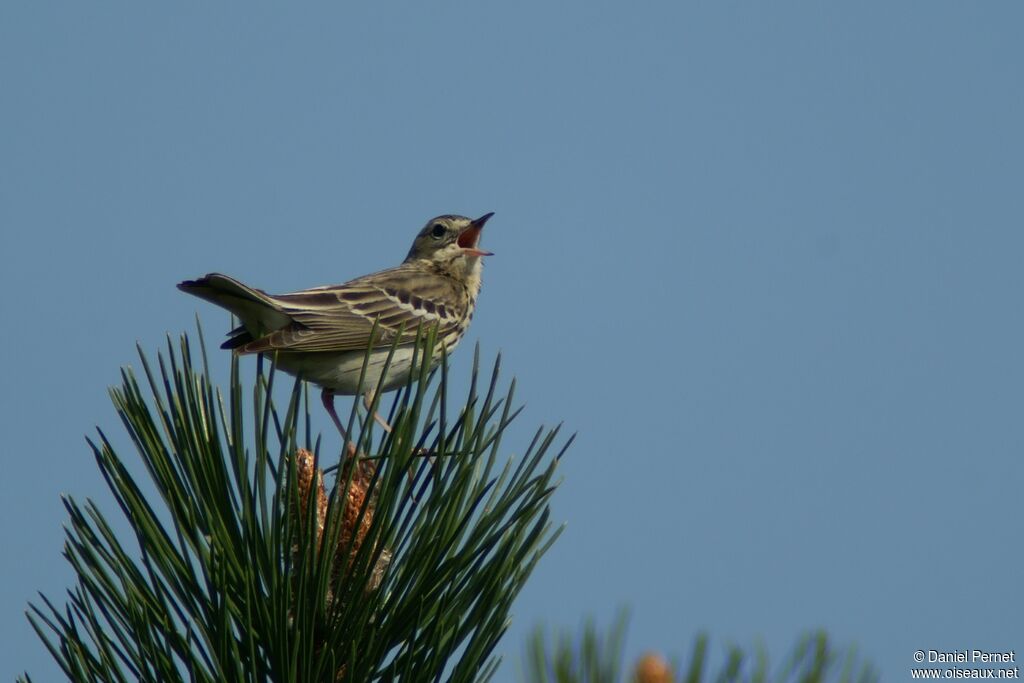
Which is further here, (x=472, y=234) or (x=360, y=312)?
(x=472, y=234)

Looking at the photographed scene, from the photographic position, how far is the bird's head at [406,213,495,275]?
11484mm

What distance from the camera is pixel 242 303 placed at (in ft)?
26.2

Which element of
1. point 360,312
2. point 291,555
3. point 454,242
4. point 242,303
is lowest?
point 291,555

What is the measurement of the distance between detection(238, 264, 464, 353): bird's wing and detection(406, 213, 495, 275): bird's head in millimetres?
396

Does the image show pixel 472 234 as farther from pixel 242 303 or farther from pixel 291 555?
pixel 291 555

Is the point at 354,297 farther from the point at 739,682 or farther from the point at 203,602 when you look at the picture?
the point at 739,682

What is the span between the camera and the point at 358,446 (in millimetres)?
4035

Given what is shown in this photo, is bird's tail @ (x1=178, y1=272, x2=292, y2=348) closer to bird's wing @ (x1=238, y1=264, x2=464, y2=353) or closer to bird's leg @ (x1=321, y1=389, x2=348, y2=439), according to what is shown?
bird's wing @ (x1=238, y1=264, x2=464, y2=353)

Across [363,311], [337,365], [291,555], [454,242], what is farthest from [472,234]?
[291,555]

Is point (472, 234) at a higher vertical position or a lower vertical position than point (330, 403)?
higher

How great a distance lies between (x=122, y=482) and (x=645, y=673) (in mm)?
1831

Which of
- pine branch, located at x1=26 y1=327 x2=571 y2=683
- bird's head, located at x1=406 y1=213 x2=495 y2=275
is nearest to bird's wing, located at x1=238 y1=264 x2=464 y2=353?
bird's head, located at x1=406 y1=213 x2=495 y2=275

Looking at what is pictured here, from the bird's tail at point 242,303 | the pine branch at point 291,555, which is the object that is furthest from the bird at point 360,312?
the pine branch at point 291,555

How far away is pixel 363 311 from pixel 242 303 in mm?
1601
